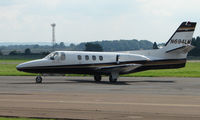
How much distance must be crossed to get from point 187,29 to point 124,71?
723 centimetres

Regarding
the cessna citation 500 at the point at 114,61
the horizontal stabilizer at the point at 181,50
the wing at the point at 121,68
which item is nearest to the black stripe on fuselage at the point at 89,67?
the cessna citation 500 at the point at 114,61

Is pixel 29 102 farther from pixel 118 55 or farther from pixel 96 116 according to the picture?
pixel 118 55

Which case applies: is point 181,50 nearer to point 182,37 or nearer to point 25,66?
point 182,37

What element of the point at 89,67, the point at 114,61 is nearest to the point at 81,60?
the point at 89,67

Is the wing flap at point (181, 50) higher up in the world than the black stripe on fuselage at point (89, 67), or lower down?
higher up

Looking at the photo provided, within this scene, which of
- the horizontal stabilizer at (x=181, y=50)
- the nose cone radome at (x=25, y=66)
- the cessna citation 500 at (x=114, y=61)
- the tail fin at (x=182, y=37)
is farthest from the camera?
the tail fin at (x=182, y=37)

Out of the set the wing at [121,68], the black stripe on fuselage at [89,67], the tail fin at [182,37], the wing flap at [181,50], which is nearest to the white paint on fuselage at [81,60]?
the black stripe on fuselage at [89,67]

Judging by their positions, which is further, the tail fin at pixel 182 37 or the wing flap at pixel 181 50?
the tail fin at pixel 182 37

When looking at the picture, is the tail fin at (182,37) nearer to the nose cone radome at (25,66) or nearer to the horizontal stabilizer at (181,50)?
the horizontal stabilizer at (181,50)

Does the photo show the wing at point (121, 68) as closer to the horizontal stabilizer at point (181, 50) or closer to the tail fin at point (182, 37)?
the horizontal stabilizer at point (181, 50)

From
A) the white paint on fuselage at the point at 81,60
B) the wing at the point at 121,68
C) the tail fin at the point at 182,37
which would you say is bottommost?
the wing at the point at 121,68

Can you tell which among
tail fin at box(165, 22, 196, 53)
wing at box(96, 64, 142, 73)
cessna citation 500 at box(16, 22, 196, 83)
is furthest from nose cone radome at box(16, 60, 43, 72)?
tail fin at box(165, 22, 196, 53)

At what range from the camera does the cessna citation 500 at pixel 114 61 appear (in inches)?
1334

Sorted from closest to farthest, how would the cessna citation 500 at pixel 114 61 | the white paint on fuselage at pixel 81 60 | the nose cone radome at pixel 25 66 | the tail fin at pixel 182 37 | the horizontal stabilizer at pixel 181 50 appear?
the nose cone radome at pixel 25 66 < the white paint on fuselage at pixel 81 60 < the cessna citation 500 at pixel 114 61 < the horizontal stabilizer at pixel 181 50 < the tail fin at pixel 182 37
